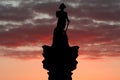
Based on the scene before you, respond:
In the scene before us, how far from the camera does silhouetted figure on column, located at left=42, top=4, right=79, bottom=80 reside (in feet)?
108

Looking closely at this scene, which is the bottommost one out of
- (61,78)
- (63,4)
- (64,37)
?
(61,78)

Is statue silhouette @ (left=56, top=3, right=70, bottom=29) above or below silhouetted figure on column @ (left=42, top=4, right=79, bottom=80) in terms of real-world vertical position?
above

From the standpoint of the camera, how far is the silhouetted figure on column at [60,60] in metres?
32.8

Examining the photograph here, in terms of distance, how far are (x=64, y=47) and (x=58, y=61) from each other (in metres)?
1.03

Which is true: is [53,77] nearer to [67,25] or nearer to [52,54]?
[52,54]

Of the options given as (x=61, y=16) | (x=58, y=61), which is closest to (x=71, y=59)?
(x=58, y=61)

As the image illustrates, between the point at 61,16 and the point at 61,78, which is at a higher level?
the point at 61,16

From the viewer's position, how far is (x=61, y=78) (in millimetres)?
32875

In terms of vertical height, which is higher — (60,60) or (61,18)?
(61,18)

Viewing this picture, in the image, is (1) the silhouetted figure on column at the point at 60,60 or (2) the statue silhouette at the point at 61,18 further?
(2) the statue silhouette at the point at 61,18

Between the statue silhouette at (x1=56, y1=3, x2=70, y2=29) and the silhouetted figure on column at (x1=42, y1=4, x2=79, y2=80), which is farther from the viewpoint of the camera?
the statue silhouette at (x1=56, y1=3, x2=70, y2=29)

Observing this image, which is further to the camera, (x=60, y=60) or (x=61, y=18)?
(x=61, y=18)

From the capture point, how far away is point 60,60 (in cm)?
3288

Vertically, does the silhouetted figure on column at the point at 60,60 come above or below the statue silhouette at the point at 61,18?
below
